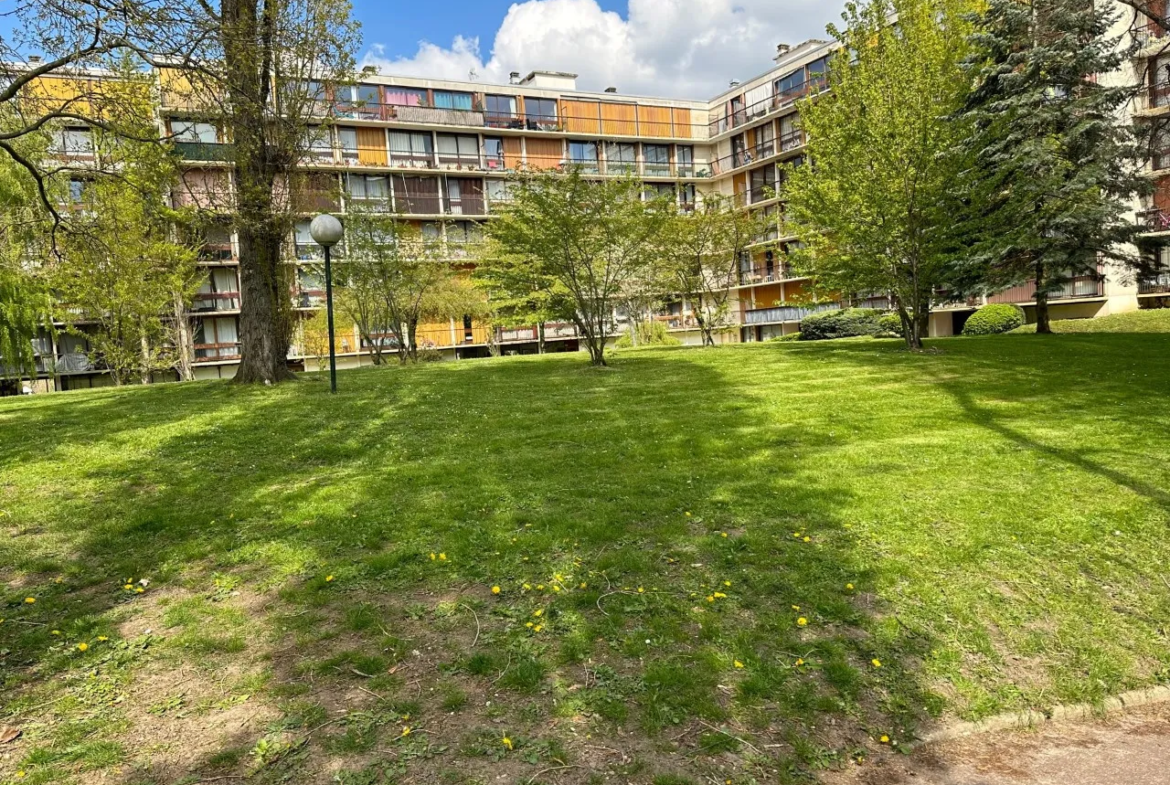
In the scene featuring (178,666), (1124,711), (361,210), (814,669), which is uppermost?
(361,210)

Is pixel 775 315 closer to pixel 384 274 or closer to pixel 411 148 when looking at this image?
pixel 411 148

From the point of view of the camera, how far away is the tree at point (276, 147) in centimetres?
1221

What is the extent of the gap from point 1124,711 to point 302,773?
439cm

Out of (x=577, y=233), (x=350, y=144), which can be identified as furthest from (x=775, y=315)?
(x=577, y=233)

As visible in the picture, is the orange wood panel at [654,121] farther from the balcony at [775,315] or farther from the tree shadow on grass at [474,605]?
the tree shadow on grass at [474,605]

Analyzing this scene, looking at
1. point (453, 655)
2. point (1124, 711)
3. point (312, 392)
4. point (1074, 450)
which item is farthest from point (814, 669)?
point (312, 392)

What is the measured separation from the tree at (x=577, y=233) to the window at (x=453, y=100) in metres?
32.1

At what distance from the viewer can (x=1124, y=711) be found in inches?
158

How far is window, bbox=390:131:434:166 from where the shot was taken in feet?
142

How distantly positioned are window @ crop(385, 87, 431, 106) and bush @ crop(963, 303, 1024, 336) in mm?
34075

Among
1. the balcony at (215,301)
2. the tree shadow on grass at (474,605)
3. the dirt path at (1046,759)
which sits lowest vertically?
the dirt path at (1046,759)

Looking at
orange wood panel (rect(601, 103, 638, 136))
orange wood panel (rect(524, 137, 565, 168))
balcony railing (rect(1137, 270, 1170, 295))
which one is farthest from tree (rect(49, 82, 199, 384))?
balcony railing (rect(1137, 270, 1170, 295))

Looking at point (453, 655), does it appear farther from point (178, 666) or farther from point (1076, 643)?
point (1076, 643)

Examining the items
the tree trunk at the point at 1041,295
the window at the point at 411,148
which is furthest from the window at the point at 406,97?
the tree trunk at the point at 1041,295
